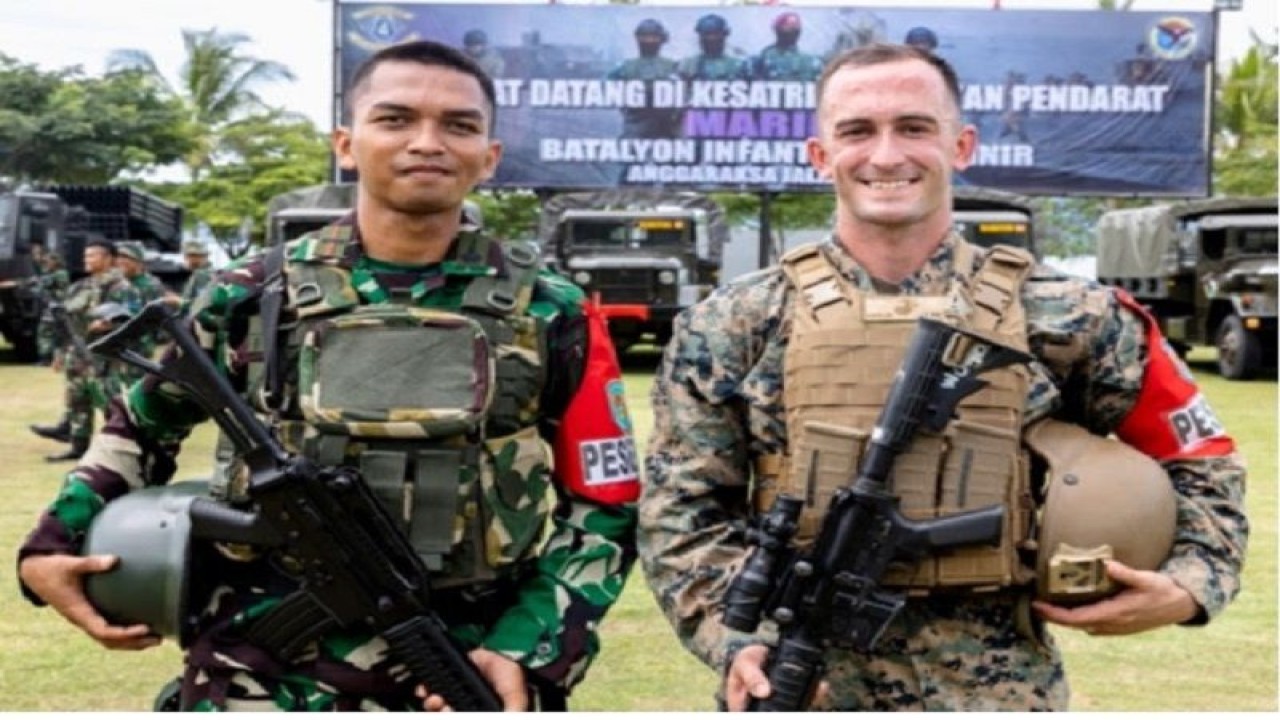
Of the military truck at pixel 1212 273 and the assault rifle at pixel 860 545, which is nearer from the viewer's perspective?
the assault rifle at pixel 860 545

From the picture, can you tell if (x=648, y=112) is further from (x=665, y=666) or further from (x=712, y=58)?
(x=665, y=666)

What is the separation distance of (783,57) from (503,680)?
21.4 m

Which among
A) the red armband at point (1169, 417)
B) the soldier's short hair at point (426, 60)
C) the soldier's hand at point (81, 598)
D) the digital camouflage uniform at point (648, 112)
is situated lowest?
the soldier's hand at point (81, 598)

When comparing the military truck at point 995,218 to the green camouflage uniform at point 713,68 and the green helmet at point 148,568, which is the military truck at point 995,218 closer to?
the green camouflage uniform at point 713,68

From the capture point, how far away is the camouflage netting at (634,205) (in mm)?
20359

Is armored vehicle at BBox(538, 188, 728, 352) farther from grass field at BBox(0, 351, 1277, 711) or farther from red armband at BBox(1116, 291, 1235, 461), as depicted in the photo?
red armband at BBox(1116, 291, 1235, 461)

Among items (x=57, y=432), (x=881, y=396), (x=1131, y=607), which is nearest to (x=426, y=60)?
(x=881, y=396)

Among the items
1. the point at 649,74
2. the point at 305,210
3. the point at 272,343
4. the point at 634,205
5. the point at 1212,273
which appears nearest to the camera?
the point at 272,343

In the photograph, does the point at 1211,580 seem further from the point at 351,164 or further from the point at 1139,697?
the point at 1139,697

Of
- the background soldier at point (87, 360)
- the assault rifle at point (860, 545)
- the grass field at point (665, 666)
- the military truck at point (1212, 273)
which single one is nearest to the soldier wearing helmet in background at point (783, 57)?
the military truck at point (1212, 273)

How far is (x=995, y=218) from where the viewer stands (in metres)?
Result: 18.8

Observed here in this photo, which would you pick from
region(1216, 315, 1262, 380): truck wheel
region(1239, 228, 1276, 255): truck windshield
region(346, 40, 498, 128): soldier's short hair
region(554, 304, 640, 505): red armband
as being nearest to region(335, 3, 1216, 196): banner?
region(1239, 228, 1276, 255): truck windshield

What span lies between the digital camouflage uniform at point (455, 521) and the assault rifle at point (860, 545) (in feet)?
1.07

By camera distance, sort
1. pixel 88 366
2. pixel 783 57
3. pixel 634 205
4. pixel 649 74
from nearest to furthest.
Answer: pixel 88 366 → pixel 634 205 → pixel 649 74 → pixel 783 57
